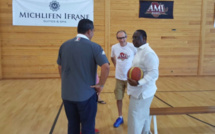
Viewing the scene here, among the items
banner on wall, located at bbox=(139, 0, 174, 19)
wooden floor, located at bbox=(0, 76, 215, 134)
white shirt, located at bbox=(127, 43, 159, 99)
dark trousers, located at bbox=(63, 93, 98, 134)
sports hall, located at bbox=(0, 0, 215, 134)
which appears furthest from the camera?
banner on wall, located at bbox=(139, 0, 174, 19)

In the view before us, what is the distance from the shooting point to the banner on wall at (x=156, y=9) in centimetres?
737

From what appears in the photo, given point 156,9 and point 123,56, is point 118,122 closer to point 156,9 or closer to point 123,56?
point 123,56

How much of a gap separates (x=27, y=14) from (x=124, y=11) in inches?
132

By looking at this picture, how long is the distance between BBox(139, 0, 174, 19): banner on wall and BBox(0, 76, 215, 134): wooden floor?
8.02ft

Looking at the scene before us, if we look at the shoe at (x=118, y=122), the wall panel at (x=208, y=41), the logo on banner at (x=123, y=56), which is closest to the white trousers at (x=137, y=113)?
the shoe at (x=118, y=122)

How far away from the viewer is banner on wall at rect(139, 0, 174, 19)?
24.2ft

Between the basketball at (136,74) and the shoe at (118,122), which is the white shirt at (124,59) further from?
the basketball at (136,74)

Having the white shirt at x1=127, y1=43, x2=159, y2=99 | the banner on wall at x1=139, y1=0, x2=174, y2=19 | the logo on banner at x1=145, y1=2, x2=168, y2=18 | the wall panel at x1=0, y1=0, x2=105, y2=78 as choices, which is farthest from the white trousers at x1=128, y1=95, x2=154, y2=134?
the logo on banner at x1=145, y1=2, x2=168, y2=18

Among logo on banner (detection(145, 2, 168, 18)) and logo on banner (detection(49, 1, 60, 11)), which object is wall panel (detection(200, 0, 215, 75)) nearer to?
logo on banner (detection(145, 2, 168, 18))

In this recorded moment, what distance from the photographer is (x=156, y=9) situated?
7430 mm

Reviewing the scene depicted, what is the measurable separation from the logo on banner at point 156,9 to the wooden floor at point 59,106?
8.23 ft

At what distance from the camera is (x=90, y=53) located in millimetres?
1934

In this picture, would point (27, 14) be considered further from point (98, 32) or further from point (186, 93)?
point (186, 93)

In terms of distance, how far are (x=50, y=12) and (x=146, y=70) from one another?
566 centimetres
